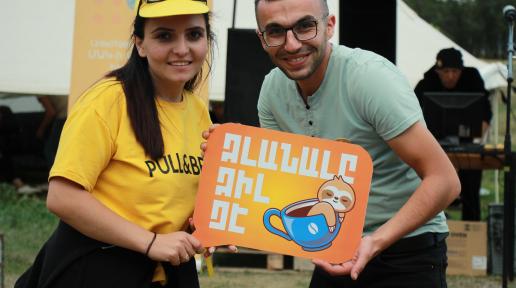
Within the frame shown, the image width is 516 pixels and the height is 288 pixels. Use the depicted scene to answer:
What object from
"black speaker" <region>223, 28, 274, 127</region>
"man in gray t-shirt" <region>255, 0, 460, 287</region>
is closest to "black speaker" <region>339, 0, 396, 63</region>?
"black speaker" <region>223, 28, 274, 127</region>

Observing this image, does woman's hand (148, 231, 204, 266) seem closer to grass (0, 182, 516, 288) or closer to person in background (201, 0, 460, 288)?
person in background (201, 0, 460, 288)

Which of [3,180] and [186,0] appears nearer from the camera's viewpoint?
[186,0]

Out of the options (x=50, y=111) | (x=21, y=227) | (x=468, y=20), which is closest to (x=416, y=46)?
(x=50, y=111)

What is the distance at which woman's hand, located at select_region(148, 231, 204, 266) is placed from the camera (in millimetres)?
2127

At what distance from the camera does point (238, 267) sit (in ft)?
22.1

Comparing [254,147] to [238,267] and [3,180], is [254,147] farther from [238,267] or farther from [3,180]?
[3,180]

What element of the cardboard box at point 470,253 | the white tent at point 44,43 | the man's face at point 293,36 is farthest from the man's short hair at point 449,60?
the man's face at point 293,36

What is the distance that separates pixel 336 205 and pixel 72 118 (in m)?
0.72

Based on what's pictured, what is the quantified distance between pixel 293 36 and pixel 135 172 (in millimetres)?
575

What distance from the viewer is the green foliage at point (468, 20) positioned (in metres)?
29.2

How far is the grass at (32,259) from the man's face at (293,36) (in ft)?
12.5

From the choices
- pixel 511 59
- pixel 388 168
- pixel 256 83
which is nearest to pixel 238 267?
pixel 256 83

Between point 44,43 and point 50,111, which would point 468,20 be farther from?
point 44,43

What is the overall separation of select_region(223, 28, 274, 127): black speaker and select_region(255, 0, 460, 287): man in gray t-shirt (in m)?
3.13
